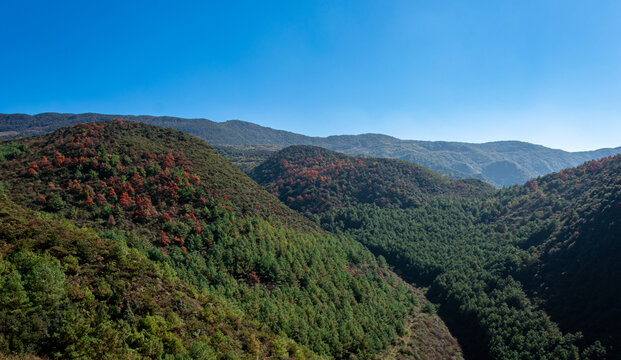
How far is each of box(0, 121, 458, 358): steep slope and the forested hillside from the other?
20.1 metres

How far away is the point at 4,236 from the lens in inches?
1048

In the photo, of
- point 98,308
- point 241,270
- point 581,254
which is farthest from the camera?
point 581,254

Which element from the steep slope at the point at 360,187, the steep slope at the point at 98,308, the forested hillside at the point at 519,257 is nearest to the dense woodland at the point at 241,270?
the steep slope at the point at 98,308

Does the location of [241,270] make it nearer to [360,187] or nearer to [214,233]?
[214,233]

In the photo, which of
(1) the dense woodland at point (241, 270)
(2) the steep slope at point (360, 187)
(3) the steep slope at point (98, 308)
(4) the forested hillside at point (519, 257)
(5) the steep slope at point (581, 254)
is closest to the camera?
(3) the steep slope at point (98, 308)

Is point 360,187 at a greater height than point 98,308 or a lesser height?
greater

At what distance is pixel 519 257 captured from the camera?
91750mm

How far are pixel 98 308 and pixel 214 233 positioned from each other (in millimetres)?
38162

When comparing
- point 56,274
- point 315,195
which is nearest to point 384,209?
point 315,195

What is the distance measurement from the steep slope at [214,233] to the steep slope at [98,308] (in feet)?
31.0

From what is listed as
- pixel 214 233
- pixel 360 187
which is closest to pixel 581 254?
pixel 214 233

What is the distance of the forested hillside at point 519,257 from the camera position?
207ft

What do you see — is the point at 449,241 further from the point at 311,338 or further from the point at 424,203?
the point at 311,338

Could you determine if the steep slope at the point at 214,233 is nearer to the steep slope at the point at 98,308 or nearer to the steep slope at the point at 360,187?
the steep slope at the point at 98,308
